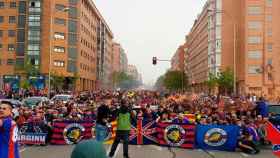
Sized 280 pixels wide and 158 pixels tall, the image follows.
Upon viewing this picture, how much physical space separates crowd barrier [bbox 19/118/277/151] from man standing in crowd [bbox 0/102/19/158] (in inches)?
452

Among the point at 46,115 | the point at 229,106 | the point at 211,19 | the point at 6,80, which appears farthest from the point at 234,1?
the point at 46,115

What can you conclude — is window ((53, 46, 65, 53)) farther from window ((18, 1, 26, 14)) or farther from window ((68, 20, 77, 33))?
window ((18, 1, 26, 14))

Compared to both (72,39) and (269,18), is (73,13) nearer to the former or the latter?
(72,39)

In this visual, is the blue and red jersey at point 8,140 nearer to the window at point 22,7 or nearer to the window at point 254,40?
the window at point 22,7

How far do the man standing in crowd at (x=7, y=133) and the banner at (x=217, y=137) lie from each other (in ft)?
39.6

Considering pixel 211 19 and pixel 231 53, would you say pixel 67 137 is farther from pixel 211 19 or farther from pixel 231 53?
pixel 211 19

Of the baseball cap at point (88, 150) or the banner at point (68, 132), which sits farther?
the banner at point (68, 132)

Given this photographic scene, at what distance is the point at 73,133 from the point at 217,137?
5316 mm

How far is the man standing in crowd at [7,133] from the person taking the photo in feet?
20.4

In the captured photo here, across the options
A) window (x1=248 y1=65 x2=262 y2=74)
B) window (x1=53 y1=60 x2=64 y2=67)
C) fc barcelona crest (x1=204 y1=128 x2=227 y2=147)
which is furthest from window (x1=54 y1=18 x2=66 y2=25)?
fc barcelona crest (x1=204 y1=128 x2=227 y2=147)

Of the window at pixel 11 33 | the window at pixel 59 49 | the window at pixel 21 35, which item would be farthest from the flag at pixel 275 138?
the window at pixel 11 33

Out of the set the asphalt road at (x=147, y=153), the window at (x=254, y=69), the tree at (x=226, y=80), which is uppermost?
the window at (x=254, y=69)

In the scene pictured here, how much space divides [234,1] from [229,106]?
70.1 m

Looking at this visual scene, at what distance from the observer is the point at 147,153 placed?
15836 mm
